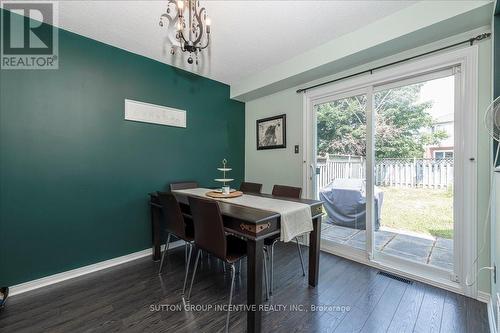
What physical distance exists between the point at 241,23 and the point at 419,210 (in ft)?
8.78

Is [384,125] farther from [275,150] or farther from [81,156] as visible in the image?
[81,156]

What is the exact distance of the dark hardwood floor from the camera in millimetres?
1582

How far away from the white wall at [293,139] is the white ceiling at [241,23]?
616 mm

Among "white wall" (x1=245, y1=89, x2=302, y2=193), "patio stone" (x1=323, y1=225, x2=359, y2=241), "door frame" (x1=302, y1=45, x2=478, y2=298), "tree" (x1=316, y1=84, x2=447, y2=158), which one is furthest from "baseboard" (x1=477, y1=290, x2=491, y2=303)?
"white wall" (x1=245, y1=89, x2=302, y2=193)

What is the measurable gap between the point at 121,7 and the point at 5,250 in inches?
94.8

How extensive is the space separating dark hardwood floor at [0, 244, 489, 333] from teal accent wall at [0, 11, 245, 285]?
40cm

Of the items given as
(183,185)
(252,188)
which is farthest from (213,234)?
(183,185)

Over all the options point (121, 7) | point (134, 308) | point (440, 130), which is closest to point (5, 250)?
point (134, 308)

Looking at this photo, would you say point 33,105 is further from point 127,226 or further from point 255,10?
point 255,10

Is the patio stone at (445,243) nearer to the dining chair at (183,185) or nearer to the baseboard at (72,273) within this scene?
the dining chair at (183,185)

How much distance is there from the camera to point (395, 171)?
2.42 meters

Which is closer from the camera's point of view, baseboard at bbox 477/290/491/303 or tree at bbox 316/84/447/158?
baseboard at bbox 477/290/491/303

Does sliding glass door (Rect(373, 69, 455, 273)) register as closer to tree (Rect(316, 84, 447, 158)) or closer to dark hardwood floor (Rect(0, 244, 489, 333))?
tree (Rect(316, 84, 447, 158))

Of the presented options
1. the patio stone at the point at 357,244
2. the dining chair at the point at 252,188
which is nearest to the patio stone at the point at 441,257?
the patio stone at the point at 357,244
